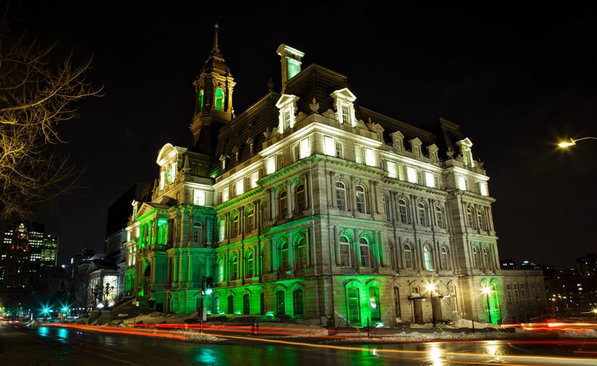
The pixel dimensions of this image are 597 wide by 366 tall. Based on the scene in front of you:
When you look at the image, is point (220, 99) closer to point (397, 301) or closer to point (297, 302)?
point (297, 302)

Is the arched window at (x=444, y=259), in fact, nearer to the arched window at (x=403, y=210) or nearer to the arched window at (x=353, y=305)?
the arched window at (x=403, y=210)

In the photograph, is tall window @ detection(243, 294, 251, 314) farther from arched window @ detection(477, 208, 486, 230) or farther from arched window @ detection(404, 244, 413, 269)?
arched window @ detection(477, 208, 486, 230)

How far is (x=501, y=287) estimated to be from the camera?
175 ft

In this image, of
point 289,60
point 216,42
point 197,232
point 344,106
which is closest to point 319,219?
point 344,106

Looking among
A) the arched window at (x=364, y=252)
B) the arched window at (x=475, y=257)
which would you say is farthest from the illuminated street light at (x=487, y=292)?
the arched window at (x=364, y=252)

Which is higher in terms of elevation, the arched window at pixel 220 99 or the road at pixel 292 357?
the arched window at pixel 220 99

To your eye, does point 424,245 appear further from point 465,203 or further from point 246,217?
point 246,217

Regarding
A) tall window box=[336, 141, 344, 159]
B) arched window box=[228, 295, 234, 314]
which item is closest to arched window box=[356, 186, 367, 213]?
tall window box=[336, 141, 344, 159]

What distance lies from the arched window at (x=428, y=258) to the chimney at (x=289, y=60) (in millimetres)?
25072

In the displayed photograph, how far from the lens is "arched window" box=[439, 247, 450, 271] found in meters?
49.7

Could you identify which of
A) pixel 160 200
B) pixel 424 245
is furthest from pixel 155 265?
pixel 424 245

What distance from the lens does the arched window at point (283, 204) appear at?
134 feet

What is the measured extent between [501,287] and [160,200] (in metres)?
46.2

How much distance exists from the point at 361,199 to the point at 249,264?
1518cm
